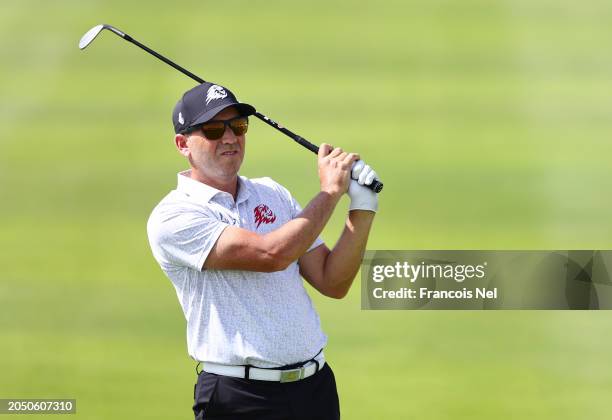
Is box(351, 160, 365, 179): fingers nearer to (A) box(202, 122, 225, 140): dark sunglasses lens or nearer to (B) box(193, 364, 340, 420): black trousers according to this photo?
(A) box(202, 122, 225, 140): dark sunglasses lens

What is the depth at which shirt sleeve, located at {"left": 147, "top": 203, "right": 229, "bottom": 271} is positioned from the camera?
1.85 meters

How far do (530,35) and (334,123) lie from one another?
2.19 feet

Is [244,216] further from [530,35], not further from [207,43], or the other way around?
[530,35]

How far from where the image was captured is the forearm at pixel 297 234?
1802 mm

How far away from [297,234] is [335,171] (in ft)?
0.59

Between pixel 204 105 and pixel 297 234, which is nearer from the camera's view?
pixel 297 234

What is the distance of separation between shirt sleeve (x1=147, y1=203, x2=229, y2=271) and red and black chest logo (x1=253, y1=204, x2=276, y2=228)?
0.37 ft

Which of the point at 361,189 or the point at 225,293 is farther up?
the point at 361,189

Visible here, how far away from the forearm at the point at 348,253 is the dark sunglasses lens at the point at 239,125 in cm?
30

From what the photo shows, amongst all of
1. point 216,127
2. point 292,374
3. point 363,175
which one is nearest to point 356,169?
point 363,175

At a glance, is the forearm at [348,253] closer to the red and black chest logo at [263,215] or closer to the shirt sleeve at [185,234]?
the red and black chest logo at [263,215]

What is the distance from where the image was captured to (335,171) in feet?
6.22

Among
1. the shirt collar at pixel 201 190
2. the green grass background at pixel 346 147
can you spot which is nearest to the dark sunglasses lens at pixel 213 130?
the shirt collar at pixel 201 190

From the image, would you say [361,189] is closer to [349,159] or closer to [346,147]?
[349,159]
